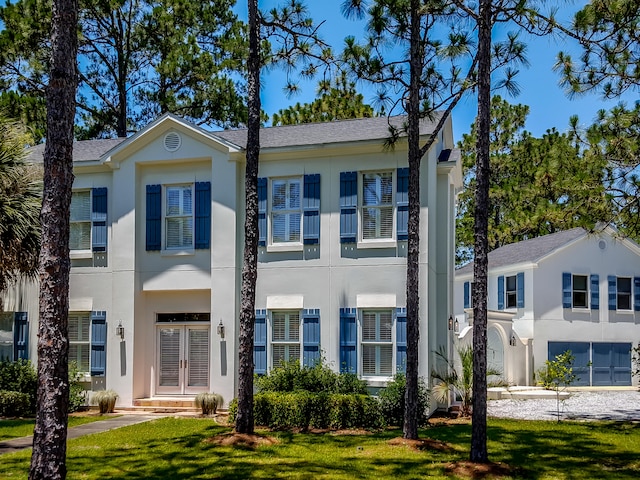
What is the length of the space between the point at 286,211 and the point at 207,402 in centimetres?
513

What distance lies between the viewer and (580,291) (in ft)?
89.5

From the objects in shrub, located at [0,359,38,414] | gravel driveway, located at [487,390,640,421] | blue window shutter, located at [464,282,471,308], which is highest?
blue window shutter, located at [464,282,471,308]

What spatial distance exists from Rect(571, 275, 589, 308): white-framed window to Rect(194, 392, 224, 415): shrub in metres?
15.6

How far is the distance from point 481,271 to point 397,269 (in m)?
6.20

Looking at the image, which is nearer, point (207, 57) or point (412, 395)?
point (412, 395)

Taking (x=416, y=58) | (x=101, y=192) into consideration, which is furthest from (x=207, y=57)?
(x=416, y=58)

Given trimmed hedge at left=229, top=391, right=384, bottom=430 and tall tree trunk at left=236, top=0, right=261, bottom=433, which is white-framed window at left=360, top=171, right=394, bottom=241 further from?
tall tree trunk at left=236, top=0, right=261, bottom=433

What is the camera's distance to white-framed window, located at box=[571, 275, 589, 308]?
89.1ft

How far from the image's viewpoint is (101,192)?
1931cm

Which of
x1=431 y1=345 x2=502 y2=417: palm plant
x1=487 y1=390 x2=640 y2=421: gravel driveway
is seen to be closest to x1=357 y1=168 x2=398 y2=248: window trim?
x1=431 y1=345 x2=502 y2=417: palm plant

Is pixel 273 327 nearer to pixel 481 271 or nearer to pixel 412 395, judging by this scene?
pixel 412 395

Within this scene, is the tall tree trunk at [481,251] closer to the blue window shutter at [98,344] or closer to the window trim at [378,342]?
the window trim at [378,342]

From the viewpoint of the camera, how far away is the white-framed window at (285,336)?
17.8 metres

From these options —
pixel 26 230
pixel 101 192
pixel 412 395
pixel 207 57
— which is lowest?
pixel 412 395
